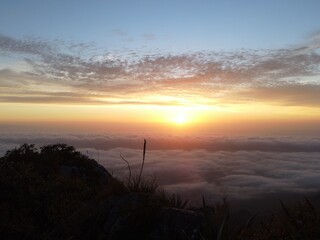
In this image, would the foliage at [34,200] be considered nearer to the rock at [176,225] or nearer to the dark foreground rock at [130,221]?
the dark foreground rock at [130,221]

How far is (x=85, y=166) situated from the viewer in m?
16.1

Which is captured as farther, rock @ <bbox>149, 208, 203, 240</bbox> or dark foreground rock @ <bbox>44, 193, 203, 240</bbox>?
dark foreground rock @ <bbox>44, 193, 203, 240</bbox>

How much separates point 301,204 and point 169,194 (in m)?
3.14

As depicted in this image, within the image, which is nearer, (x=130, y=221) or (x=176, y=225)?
(x=176, y=225)

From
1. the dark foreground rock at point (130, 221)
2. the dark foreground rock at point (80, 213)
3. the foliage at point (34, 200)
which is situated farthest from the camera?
the foliage at point (34, 200)

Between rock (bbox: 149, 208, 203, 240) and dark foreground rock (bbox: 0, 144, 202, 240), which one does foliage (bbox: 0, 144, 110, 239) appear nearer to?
dark foreground rock (bbox: 0, 144, 202, 240)

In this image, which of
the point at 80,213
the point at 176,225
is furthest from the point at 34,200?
the point at 176,225

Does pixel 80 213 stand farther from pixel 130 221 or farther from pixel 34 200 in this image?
pixel 34 200

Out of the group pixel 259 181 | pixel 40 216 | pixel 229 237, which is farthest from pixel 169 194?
pixel 259 181

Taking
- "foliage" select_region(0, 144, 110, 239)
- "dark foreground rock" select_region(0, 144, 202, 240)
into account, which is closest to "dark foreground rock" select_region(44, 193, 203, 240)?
"dark foreground rock" select_region(0, 144, 202, 240)

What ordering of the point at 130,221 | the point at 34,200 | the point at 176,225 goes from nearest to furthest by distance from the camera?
the point at 176,225
the point at 130,221
the point at 34,200

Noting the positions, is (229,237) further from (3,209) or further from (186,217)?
(3,209)

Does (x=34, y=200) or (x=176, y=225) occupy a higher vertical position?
(x=176, y=225)

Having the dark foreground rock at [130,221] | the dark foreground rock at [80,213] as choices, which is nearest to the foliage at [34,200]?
the dark foreground rock at [80,213]
